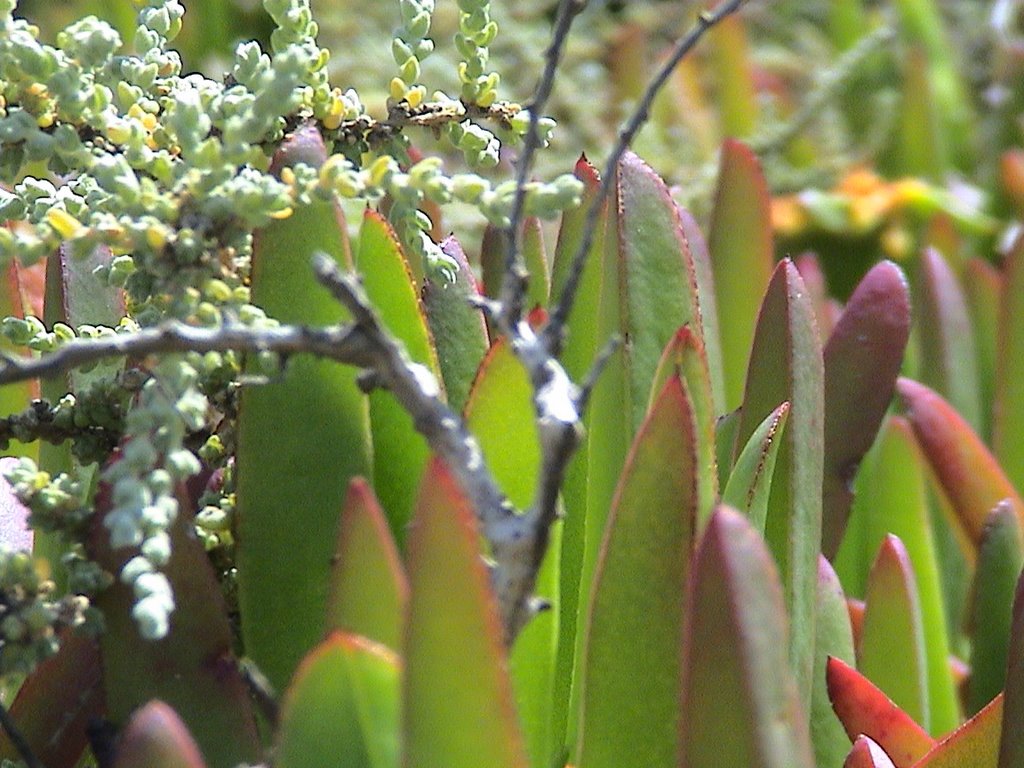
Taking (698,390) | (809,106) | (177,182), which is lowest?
(698,390)

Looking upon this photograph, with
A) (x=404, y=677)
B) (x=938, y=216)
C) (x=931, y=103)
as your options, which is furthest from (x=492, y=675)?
(x=931, y=103)

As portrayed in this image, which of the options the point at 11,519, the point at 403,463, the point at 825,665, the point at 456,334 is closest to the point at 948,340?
the point at 825,665

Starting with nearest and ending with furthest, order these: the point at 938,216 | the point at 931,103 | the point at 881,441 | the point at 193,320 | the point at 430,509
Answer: the point at 430,509, the point at 193,320, the point at 881,441, the point at 938,216, the point at 931,103

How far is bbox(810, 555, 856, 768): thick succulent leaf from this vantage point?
3.00 ft

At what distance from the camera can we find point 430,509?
0.51 meters

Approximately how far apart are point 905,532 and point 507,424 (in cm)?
61

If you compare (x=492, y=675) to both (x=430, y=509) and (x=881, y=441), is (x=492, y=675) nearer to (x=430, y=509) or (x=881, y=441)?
(x=430, y=509)

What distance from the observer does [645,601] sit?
0.69 m

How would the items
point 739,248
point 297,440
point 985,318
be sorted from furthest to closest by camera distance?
point 985,318
point 739,248
point 297,440

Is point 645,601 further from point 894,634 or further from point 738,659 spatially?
point 894,634

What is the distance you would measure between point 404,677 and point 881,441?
0.84 m

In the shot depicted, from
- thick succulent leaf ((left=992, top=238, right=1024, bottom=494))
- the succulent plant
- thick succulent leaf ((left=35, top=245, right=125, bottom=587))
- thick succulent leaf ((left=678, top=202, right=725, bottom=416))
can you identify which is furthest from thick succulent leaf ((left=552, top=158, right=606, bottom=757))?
thick succulent leaf ((left=992, top=238, right=1024, bottom=494))

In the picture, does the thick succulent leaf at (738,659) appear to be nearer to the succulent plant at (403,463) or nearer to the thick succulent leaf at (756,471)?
the succulent plant at (403,463)

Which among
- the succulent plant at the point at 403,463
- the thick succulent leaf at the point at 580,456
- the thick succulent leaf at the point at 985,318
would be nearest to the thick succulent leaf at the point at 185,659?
the succulent plant at the point at 403,463
